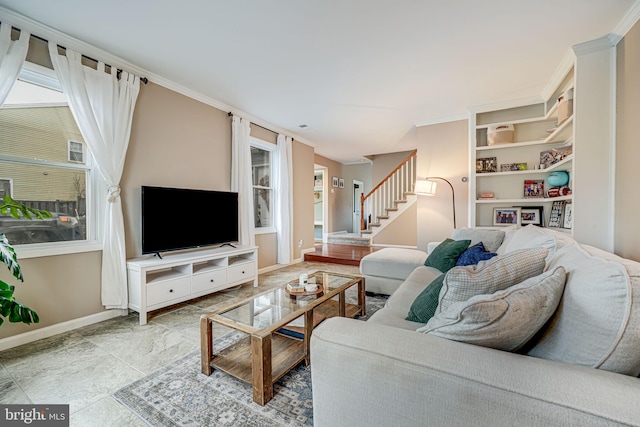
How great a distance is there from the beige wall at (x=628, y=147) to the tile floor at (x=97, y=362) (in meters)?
3.39

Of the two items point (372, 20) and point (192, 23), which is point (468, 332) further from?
point (192, 23)

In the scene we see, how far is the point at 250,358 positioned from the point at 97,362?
1.10 metres

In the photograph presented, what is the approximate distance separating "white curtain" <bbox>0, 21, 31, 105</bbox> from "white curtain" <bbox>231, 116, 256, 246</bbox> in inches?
78.7

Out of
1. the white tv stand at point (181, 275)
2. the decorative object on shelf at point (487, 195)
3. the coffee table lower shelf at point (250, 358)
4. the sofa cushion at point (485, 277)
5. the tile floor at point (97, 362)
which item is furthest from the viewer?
the decorative object on shelf at point (487, 195)

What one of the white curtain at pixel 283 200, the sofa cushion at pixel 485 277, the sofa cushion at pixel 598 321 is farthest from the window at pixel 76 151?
the sofa cushion at pixel 598 321

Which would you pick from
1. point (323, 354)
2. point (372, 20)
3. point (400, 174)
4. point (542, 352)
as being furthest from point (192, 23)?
point (400, 174)

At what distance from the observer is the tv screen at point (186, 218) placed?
2.62 metres

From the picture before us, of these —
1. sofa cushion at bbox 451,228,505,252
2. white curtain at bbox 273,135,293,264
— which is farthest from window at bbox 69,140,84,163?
sofa cushion at bbox 451,228,505,252

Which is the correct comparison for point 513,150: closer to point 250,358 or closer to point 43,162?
point 250,358

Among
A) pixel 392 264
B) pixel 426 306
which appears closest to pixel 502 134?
pixel 392 264

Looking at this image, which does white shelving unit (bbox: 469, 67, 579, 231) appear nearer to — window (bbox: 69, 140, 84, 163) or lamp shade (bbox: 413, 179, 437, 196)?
lamp shade (bbox: 413, 179, 437, 196)

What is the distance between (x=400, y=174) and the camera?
5734 millimetres

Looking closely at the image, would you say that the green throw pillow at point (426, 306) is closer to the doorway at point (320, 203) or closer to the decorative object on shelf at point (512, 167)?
the decorative object on shelf at point (512, 167)

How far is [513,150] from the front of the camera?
3.68 m
